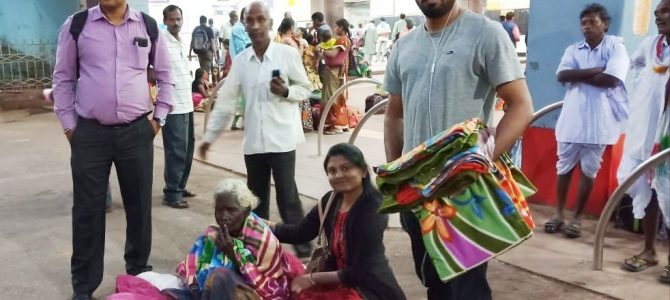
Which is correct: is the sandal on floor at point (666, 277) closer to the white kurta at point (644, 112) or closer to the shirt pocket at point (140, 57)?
the white kurta at point (644, 112)

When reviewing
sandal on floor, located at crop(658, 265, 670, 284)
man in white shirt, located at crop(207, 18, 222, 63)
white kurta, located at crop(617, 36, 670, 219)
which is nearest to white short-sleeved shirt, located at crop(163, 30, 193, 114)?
white kurta, located at crop(617, 36, 670, 219)

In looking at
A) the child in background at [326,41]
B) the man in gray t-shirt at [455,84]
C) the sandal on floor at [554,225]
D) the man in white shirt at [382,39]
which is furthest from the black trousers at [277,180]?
the man in white shirt at [382,39]

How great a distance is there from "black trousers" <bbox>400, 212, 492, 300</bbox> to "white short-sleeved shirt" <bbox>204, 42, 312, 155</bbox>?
5.15 feet

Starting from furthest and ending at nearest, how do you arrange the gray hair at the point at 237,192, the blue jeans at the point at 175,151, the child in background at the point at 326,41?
the child in background at the point at 326,41 → the blue jeans at the point at 175,151 → the gray hair at the point at 237,192

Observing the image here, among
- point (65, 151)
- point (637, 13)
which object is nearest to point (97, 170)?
point (637, 13)

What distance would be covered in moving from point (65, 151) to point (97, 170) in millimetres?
4954

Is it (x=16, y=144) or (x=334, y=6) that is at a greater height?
(x=334, y=6)

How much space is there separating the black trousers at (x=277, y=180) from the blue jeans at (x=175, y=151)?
1649mm

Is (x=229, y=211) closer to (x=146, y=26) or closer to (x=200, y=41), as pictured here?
(x=146, y=26)

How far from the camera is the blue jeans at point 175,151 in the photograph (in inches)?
215

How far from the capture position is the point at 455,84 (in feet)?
7.50

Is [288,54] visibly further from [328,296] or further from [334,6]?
[334,6]

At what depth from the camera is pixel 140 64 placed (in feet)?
11.5

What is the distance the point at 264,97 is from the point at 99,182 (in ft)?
3.42
